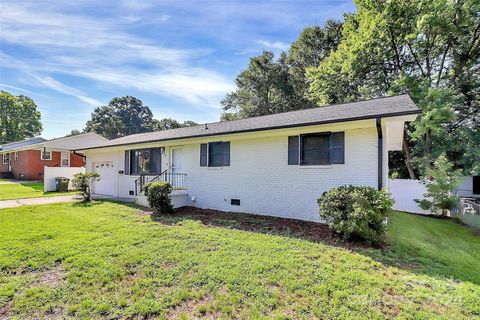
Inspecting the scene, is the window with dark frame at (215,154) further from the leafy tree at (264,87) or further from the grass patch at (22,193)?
the leafy tree at (264,87)

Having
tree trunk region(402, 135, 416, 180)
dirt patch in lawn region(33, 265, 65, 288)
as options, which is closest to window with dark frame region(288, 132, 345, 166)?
dirt patch in lawn region(33, 265, 65, 288)

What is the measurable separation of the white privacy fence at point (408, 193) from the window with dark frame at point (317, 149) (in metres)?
6.52

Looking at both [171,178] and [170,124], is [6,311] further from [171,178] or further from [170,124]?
[170,124]

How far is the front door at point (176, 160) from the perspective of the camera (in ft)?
38.2

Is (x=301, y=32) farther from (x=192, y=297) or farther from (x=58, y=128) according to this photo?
(x=58, y=128)

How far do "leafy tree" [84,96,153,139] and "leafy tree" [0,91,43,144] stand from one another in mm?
9809

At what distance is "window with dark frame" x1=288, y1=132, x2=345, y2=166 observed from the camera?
7.60 meters

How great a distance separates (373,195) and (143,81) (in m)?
13.3

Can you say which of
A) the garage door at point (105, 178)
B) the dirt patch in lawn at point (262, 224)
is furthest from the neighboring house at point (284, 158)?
the garage door at point (105, 178)

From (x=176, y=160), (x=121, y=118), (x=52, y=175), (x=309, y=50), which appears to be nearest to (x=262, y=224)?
(x=176, y=160)

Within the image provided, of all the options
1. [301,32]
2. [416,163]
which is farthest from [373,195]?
[301,32]

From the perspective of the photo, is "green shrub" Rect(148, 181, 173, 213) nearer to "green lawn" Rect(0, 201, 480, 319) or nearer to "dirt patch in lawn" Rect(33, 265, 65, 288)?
"green lawn" Rect(0, 201, 480, 319)

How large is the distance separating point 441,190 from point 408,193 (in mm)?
1440

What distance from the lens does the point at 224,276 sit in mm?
4160
